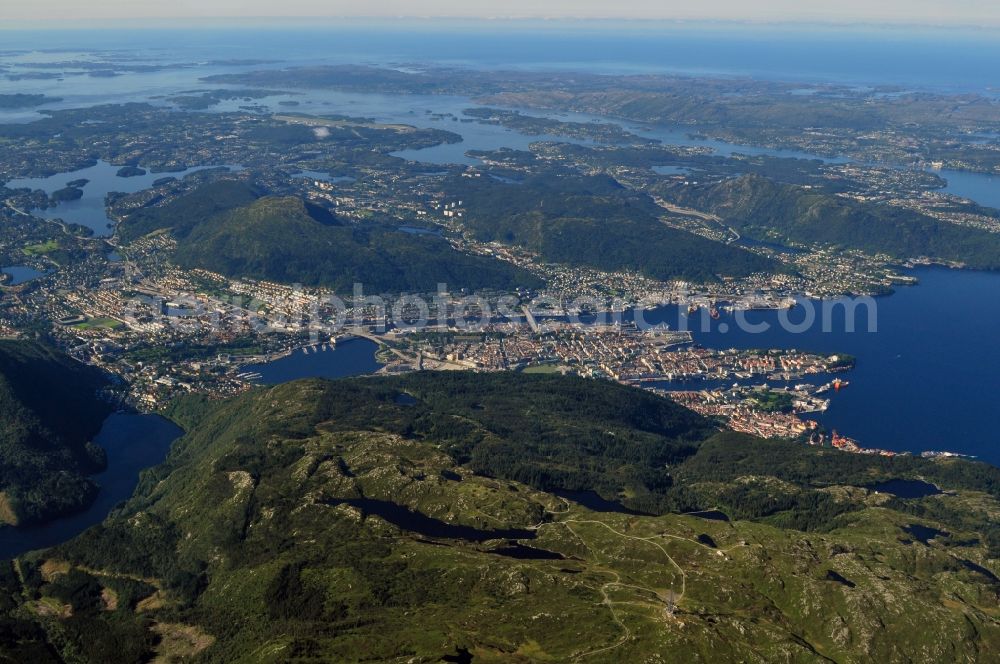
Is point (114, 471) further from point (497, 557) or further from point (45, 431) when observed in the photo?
point (497, 557)

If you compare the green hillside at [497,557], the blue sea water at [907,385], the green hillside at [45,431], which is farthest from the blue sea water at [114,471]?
the blue sea water at [907,385]

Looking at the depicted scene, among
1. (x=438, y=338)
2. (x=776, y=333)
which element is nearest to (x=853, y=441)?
(x=776, y=333)

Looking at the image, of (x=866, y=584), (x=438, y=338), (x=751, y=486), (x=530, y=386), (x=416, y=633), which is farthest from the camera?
(x=438, y=338)

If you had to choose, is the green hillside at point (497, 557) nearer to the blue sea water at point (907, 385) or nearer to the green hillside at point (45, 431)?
the green hillside at point (45, 431)

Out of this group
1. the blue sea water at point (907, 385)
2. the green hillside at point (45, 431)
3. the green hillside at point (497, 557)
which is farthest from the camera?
the blue sea water at point (907, 385)

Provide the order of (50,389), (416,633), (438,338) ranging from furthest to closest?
(438,338) < (50,389) < (416,633)

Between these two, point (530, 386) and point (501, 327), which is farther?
point (501, 327)

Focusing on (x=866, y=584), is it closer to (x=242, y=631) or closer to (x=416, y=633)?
(x=416, y=633)
